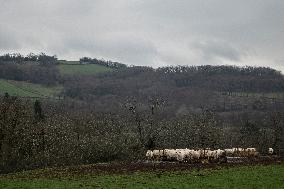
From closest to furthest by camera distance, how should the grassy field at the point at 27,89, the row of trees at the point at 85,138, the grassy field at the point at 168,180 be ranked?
the grassy field at the point at 168,180 < the row of trees at the point at 85,138 < the grassy field at the point at 27,89

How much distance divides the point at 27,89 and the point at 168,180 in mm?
151920

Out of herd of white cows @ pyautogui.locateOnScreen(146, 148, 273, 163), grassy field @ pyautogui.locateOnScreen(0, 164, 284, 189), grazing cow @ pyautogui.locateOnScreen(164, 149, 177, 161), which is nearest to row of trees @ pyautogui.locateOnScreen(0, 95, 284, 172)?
herd of white cows @ pyautogui.locateOnScreen(146, 148, 273, 163)

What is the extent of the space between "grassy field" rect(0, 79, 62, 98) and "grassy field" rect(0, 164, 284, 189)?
12758 centimetres

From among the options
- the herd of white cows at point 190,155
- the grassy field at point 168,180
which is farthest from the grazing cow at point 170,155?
the grassy field at point 168,180

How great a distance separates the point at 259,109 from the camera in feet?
545

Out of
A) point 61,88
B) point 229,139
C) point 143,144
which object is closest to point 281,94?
point 61,88

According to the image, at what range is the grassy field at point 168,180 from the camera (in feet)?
100

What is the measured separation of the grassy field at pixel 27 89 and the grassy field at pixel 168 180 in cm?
12758

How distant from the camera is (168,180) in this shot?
110ft

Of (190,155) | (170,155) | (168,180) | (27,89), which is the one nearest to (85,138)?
(170,155)

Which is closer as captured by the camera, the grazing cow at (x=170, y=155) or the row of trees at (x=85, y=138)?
the grazing cow at (x=170, y=155)

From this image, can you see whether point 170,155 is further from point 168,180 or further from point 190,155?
point 168,180

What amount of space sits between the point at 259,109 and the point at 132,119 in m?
69.7

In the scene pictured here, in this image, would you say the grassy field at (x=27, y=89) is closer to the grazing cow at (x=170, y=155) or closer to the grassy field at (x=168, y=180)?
the grazing cow at (x=170, y=155)
